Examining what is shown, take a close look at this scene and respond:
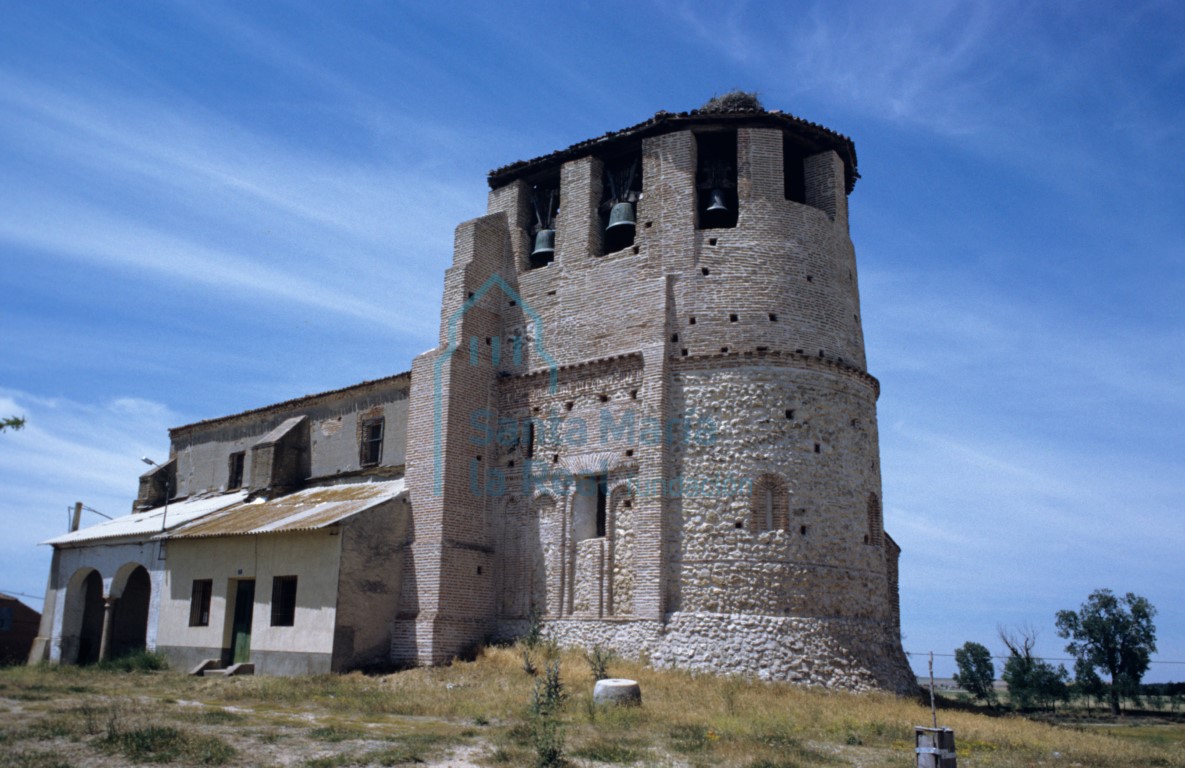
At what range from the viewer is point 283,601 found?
2400cm

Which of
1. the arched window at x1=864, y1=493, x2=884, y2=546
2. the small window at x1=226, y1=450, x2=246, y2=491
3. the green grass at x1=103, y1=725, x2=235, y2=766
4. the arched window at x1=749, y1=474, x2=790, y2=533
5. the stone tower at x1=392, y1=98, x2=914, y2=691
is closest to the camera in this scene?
the green grass at x1=103, y1=725, x2=235, y2=766

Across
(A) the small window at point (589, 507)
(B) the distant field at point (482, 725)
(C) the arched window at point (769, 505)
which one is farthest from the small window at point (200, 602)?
(C) the arched window at point (769, 505)

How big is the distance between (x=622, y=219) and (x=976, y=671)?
118ft

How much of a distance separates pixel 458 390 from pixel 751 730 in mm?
12372

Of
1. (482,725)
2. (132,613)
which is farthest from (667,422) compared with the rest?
(132,613)

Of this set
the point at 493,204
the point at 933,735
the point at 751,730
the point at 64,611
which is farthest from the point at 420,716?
the point at 64,611

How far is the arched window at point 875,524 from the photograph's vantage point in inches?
899

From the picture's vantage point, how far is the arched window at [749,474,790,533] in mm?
21297

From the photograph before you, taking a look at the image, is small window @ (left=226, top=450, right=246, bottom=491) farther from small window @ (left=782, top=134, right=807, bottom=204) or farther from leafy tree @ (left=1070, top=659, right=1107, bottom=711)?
leafy tree @ (left=1070, top=659, right=1107, bottom=711)

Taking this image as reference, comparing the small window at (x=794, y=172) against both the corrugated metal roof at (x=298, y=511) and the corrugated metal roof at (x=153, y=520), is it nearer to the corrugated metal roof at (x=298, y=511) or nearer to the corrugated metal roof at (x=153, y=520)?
the corrugated metal roof at (x=298, y=511)

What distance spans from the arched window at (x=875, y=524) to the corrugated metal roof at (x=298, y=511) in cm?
1140

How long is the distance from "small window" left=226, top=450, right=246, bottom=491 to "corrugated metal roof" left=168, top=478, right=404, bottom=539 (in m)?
4.22

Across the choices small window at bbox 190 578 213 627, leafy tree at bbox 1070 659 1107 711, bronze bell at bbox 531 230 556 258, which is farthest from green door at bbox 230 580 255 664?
leafy tree at bbox 1070 659 1107 711

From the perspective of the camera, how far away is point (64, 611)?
29594 millimetres
